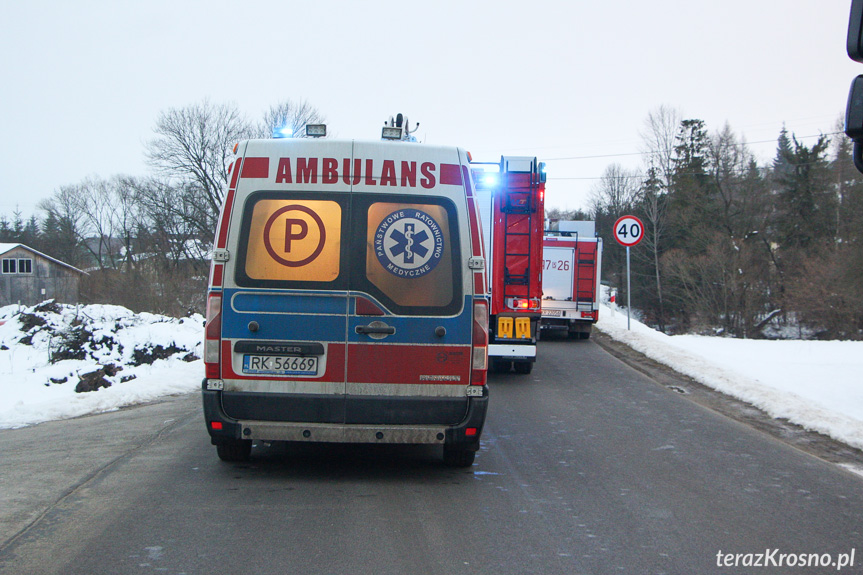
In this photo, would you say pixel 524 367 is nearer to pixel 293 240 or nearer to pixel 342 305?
pixel 342 305

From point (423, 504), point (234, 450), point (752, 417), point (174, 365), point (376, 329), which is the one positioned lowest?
point (174, 365)

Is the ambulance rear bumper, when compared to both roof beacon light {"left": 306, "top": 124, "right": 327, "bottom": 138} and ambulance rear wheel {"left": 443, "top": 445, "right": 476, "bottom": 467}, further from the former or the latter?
roof beacon light {"left": 306, "top": 124, "right": 327, "bottom": 138}

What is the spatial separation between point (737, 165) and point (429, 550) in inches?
2203

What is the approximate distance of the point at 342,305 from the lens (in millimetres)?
5637

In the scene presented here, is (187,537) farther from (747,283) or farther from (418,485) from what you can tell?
(747,283)

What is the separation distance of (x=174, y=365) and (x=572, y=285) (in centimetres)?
1076

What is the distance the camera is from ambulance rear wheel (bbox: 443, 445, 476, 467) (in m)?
6.20

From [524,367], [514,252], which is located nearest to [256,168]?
[514,252]

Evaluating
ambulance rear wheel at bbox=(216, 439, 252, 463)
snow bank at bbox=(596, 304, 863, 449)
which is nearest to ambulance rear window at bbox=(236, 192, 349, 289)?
ambulance rear wheel at bbox=(216, 439, 252, 463)

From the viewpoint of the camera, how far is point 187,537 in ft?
14.5

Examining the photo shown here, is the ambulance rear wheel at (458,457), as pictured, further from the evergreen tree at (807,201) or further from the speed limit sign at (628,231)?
the evergreen tree at (807,201)

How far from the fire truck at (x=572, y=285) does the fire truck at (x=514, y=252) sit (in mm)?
7937

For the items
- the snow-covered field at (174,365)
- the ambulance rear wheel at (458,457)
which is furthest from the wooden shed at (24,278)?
the ambulance rear wheel at (458,457)

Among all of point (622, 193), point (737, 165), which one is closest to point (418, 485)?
point (737, 165)
